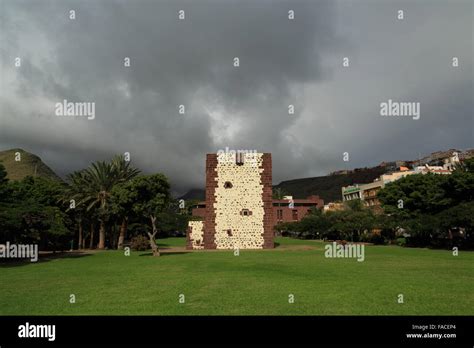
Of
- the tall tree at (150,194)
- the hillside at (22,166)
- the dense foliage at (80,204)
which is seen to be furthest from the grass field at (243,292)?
the hillside at (22,166)

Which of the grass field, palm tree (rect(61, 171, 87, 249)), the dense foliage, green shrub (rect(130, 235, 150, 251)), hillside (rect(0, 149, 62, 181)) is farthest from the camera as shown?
hillside (rect(0, 149, 62, 181))

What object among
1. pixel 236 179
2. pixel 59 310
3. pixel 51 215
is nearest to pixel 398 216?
pixel 236 179

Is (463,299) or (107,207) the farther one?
(107,207)

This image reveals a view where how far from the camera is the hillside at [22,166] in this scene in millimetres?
88606

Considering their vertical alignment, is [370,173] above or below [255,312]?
above

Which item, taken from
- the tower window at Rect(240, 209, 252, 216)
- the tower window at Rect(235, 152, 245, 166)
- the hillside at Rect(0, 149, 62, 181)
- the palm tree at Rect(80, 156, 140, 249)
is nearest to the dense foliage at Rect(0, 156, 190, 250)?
the palm tree at Rect(80, 156, 140, 249)

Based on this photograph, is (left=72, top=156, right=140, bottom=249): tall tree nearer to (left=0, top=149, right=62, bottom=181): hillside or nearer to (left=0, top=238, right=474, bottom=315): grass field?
(left=0, top=238, right=474, bottom=315): grass field

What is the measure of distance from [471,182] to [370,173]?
16862cm

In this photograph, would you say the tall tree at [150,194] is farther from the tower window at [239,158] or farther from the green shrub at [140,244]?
the tower window at [239,158]

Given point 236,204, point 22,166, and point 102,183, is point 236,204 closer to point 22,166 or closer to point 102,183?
point 102,183

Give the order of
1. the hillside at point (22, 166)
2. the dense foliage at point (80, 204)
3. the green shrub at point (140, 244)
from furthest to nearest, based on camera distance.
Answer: the hillside at point (22, 166) → the green shrub at point (140, 244) → the dense foliage at point (80, 204)

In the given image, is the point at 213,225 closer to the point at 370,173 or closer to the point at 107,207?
the point at 107,207

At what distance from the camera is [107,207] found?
32.8 meters

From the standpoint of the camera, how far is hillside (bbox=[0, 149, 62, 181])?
88.6 m
